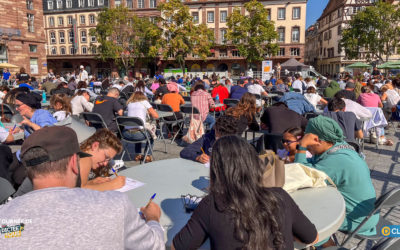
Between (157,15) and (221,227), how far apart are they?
5007cm

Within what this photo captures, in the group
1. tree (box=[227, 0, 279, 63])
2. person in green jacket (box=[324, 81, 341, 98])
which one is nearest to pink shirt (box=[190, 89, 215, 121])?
person in green jacket (box=[324, 81, 341, 98])

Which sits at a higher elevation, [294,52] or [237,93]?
[294,52]

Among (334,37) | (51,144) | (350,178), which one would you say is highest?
(334,37)

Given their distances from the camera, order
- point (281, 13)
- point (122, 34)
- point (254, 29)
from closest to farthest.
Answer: point (254, 29) → point (122, 34) → point (281, 13)

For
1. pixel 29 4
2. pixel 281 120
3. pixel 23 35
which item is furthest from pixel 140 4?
pixel 281 120

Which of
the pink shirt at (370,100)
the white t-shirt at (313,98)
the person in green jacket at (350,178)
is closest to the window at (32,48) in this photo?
the white t-shirt at (313,98)

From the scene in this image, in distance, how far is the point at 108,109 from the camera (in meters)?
6.50

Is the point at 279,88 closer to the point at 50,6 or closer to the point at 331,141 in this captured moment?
the point at 331,141

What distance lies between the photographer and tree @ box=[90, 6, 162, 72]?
3978 centimetres

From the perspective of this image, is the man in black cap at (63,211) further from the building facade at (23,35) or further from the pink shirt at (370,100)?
the building facade at (23,35)

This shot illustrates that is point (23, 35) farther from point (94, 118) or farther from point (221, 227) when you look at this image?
point (221, 227)

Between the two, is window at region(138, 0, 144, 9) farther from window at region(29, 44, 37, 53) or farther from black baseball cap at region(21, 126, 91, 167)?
black baseball cap at region(21, 126, 91, 167)

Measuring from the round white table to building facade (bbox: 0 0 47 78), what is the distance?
33.0 meters

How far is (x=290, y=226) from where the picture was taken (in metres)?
1.61
